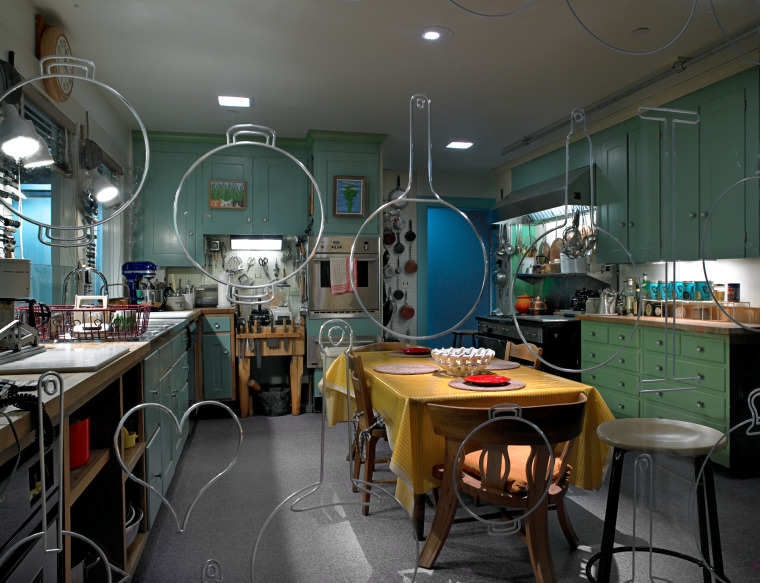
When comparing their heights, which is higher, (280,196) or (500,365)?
(280,196)

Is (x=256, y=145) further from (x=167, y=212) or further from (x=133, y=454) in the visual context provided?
(x=167, y=212)

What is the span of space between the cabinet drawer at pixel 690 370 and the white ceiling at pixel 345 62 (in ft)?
5.18

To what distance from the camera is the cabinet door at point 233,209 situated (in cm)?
462

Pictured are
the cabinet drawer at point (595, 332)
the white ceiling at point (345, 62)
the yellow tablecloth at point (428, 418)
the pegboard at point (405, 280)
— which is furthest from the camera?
the pegboard at point (405, 280)

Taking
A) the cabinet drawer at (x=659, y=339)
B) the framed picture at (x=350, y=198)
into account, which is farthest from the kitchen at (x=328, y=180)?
the framed picture at (x=350, y=198)

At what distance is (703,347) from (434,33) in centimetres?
228

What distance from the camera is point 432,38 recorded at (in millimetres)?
2840

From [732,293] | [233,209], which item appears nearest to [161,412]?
[732,293]

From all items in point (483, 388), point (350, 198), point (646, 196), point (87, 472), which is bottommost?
point (87, 472)

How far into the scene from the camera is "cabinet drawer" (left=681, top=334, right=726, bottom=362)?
3.10ft

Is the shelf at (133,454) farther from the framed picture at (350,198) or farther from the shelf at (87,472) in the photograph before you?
the framed picture at (350,198)

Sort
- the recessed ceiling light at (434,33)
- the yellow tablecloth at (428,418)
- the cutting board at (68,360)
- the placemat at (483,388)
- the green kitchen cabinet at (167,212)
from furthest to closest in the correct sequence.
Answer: the green kitchen cabinet at (167,212)
the recessed ceiling light at (434,33)
the placemat at (483,388)
the yellow tablecloth at (428,418)
the cutting board at (68,360)

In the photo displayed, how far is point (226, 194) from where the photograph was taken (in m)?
4.40

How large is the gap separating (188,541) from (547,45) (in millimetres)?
3111
